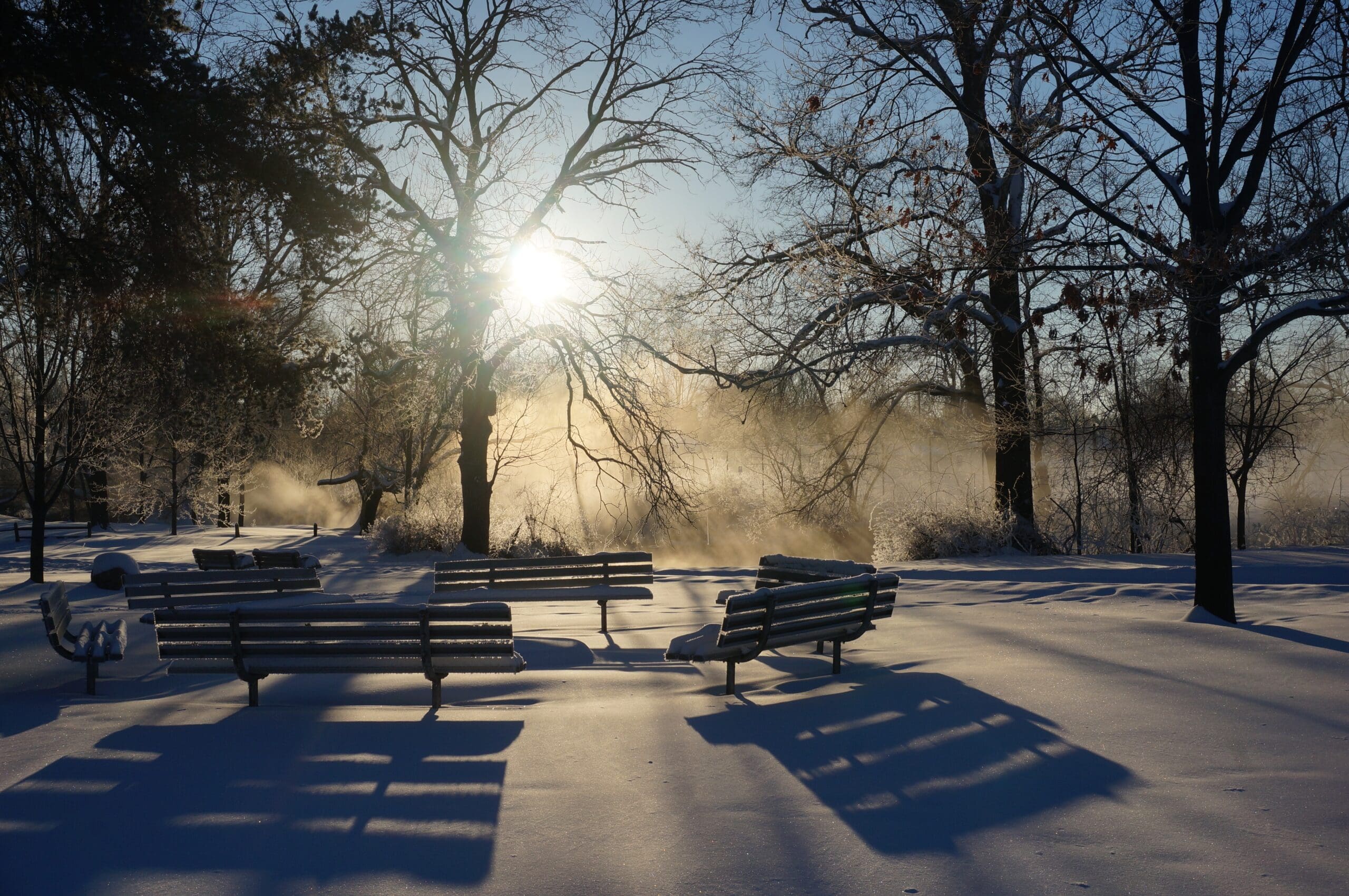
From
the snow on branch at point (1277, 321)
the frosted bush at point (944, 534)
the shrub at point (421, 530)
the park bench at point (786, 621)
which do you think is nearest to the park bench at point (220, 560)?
the shrub at point (421, 530)

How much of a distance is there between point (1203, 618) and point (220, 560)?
14.7 m

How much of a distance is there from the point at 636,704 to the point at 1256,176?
7.72m

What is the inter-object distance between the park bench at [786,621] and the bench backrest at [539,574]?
146 inches

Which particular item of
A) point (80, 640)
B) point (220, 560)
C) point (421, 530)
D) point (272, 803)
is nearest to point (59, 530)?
point (421, 530)

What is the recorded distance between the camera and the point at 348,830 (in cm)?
419

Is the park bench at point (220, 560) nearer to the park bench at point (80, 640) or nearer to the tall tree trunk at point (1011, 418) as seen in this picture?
the park bench at point (80, 640)

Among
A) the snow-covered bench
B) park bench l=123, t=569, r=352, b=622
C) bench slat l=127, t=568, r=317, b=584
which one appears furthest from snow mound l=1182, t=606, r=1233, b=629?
the snow-covered bench

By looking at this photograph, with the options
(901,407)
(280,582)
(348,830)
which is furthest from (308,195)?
(901,407)

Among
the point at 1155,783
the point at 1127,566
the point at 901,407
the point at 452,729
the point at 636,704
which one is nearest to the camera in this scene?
the point at 1155,783

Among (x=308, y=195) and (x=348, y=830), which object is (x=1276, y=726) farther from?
(x=308, y=195)

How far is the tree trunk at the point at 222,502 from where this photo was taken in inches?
1485

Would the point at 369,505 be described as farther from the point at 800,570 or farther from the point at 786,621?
the point at 786,621

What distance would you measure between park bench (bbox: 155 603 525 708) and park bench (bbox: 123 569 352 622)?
3426 millimetres

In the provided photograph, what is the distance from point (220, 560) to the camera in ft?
52.3
